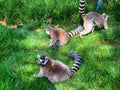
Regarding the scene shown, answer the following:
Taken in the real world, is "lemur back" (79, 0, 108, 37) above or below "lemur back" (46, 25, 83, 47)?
above

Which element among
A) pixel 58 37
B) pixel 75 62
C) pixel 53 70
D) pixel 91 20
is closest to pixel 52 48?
pixel 58 37

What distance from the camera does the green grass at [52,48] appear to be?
6.07 metres

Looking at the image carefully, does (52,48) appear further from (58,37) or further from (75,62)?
(75,62)

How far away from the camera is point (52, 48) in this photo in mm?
7453

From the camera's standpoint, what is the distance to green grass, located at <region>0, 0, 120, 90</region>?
6.07 m

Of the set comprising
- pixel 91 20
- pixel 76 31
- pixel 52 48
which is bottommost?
pixel 52 48

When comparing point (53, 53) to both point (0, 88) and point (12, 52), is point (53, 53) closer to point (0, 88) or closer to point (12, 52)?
point (12, 52)

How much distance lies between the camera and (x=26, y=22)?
8484 mm

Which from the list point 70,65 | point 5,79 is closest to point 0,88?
point 5,79

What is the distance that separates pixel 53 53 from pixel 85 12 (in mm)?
1690

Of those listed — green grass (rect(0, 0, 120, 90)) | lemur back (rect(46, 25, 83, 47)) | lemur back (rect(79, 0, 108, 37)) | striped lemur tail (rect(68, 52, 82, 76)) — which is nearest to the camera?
green grass (rect(0, 0, 120, 90))

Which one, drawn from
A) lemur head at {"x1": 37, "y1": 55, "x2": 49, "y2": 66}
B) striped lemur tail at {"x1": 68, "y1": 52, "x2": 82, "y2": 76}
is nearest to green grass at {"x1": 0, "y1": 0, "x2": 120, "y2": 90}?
striped lemur tail at {"x1": 68, "y1": 52, "x2": 82, "y2": 76}

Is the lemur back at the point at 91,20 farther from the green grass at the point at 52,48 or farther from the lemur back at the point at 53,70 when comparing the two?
the lemur back at the point at 53,70

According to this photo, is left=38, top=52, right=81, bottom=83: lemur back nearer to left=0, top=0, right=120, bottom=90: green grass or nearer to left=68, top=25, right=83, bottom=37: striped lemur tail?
left=0, top=0, right=120, bottom=90: green grass
